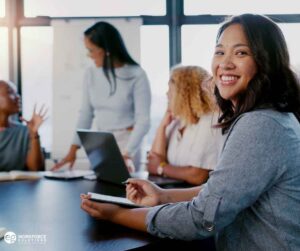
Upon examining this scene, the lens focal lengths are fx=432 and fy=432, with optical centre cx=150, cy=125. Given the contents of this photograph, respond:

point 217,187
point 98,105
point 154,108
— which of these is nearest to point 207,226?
point 217,187

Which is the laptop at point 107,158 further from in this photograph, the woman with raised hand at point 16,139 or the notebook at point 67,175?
the woman with raised hand at point 16,139

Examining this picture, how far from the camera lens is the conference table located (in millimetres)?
1100

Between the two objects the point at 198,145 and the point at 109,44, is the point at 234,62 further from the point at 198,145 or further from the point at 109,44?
the point at 109,44

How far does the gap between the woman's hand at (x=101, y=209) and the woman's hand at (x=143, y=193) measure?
15 centimetres

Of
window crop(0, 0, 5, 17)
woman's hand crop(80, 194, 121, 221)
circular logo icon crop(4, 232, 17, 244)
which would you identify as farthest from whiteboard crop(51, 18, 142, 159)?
circular logo icon crop(4, 232, 17, 244)

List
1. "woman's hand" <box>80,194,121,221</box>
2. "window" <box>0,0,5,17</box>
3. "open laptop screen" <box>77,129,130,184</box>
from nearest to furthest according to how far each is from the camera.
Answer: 1. "woman's hand" <box>80,194,121,221</box>
2. "open laptop screen" <box>77,129,130,184</box>
3. "window" <box>0,0,5,17</box>

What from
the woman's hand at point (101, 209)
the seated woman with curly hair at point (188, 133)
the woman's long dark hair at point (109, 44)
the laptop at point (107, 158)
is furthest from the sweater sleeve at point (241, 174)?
the woman's long dark hair at point (109, 44)

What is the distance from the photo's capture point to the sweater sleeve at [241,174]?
0.98 meters

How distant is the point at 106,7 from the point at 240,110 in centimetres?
301

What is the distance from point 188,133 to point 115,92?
1.07 metres

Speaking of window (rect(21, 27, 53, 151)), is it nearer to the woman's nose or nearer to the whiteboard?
the whiteboard

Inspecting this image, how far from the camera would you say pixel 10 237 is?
44.6 inches

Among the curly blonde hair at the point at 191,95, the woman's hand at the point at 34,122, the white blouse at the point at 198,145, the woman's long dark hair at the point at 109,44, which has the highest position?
the woman's long dark hair at the point at 109,44

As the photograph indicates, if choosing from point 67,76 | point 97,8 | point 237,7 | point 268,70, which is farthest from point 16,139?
point 237,7
